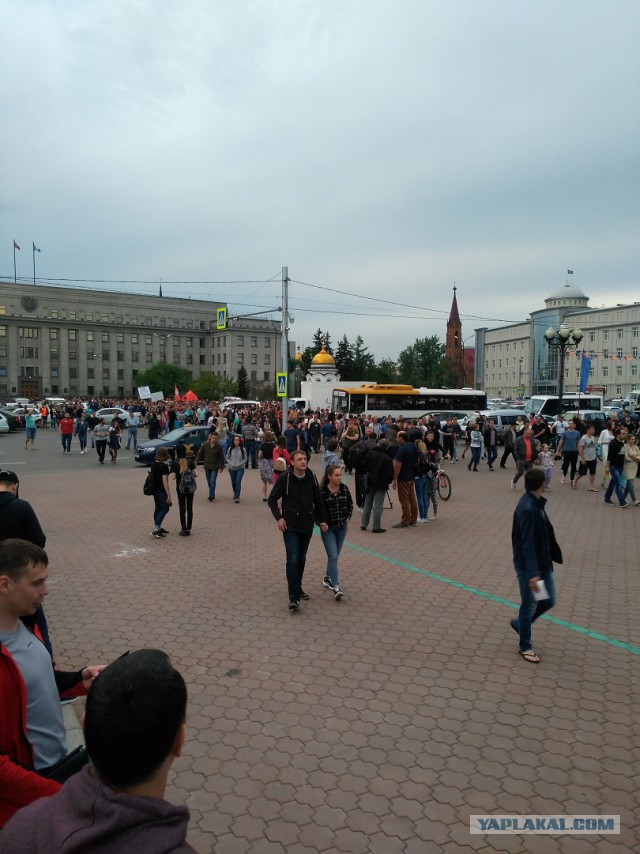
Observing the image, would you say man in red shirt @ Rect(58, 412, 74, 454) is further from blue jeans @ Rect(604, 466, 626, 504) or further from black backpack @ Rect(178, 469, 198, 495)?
blue jeans @ Rect(604, 466, 626, 504)

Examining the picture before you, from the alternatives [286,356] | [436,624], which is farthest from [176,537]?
[286,356]

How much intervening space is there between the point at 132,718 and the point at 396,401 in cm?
3948

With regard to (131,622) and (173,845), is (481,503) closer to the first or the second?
(131,622)

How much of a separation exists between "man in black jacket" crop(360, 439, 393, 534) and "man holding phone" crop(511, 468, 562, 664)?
4.99m

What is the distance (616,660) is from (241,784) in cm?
381

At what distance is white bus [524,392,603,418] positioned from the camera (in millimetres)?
38688

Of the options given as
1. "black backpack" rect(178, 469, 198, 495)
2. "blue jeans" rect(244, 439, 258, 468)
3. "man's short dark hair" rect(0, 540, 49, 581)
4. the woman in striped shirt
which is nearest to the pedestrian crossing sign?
"blue jeans" rect(244, 439, 258, 468)

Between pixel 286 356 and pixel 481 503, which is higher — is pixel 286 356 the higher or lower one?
the higher one

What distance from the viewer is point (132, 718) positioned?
→ 1.51 metres

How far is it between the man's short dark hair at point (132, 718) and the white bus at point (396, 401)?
3762 centimetres

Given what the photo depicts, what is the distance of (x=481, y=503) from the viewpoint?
49.1 feet

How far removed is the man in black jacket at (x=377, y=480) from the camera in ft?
35.2

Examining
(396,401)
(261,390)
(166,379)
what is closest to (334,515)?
(396,401)

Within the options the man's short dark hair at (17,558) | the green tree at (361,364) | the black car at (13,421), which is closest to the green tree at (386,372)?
the green tree at (361,364)
